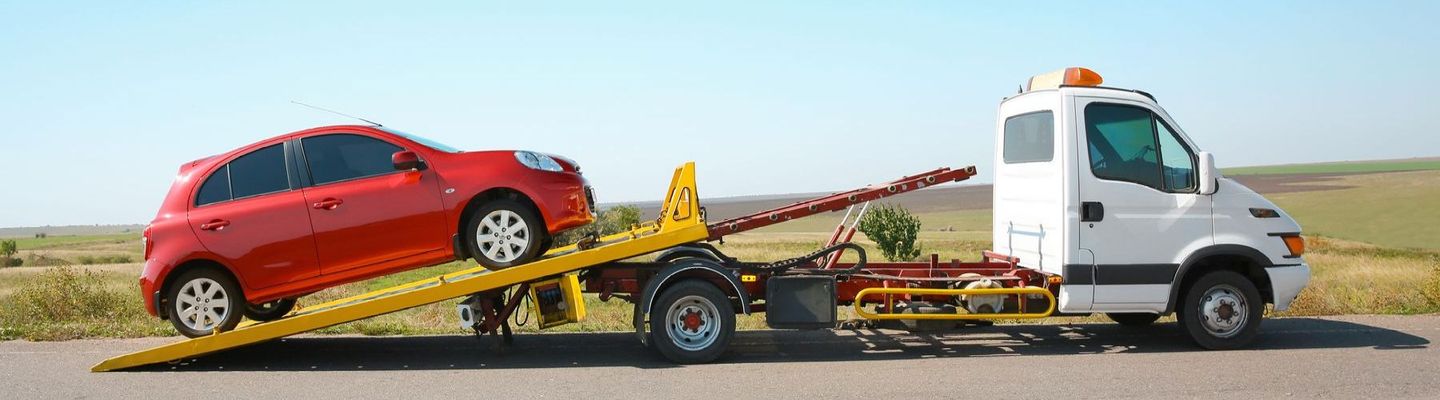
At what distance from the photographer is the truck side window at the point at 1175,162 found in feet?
28.1

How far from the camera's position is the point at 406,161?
805cm

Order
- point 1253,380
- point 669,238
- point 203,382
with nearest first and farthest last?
point 1253,380, point 203,382, point 669,238

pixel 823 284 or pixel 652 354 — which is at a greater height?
pixel 823 284

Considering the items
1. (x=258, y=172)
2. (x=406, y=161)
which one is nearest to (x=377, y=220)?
(x=406, y=161)

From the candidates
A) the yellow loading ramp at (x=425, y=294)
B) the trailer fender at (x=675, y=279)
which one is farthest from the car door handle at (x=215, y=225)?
the trailer fender at (x=675, y=279)

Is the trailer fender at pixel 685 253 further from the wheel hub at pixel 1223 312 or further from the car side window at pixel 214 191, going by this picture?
the wheel hub at pixel 1223 312

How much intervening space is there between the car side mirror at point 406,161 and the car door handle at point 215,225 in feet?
4.73

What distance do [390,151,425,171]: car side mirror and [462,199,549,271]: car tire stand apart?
58cm

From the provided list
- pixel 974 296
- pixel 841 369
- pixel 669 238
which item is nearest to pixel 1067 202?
pixel 974 296

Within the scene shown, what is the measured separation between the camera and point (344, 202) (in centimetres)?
818

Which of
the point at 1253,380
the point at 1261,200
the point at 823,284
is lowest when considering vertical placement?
the point at 1253,380

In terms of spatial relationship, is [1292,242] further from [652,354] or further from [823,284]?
[652,354]

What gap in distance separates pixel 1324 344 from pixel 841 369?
429cm

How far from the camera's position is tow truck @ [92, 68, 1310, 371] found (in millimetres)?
8266
